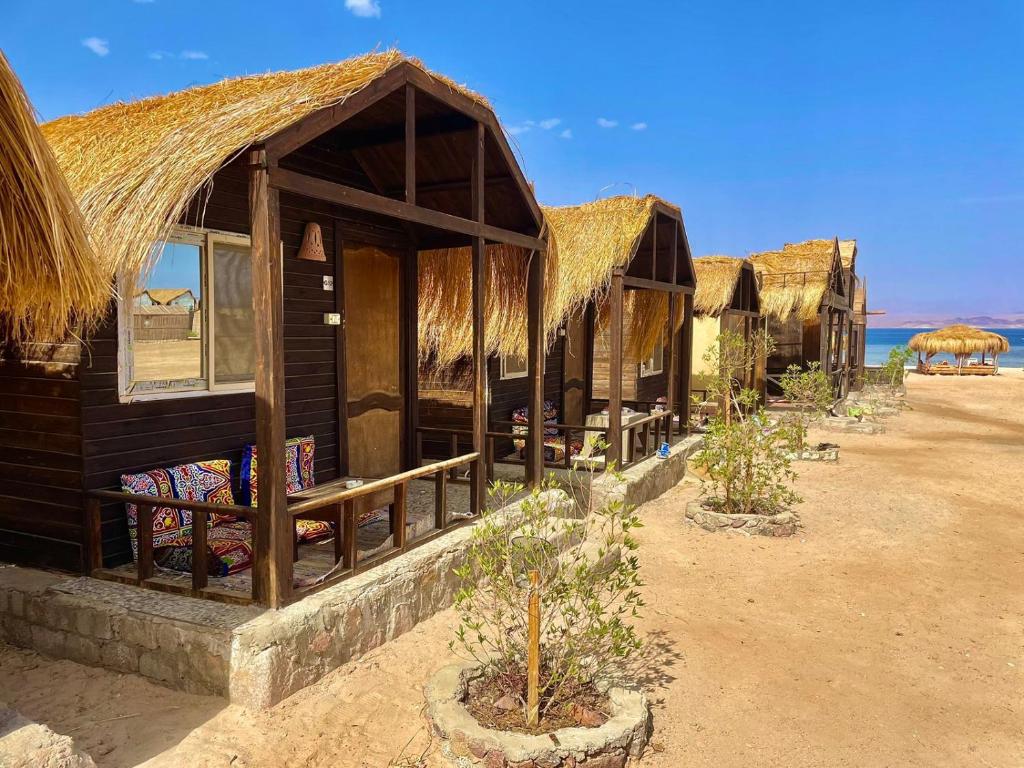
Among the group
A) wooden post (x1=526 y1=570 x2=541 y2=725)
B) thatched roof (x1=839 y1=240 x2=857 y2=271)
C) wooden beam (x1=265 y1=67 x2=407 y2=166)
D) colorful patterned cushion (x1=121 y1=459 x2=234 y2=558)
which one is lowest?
wooden post (x1=526 y1=570 x2=541 y2=725)

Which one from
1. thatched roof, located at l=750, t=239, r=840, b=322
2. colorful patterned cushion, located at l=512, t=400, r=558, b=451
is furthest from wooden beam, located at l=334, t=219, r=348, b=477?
thatched roof, located at l=750, t=239, r=840, b=322

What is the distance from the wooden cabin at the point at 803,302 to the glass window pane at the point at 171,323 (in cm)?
1496

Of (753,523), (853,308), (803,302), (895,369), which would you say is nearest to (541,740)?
(753,523)

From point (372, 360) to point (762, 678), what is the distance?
4.25 meters

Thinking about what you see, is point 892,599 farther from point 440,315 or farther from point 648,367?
point 648,367

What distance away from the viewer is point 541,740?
2980 millimetres

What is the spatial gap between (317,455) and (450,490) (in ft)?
4.75

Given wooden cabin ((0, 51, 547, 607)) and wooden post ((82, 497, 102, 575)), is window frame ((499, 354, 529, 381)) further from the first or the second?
wooden post ((82, 497, 102, 575))

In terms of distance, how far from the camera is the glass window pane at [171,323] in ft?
15.3

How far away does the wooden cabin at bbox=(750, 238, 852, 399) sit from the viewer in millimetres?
17484

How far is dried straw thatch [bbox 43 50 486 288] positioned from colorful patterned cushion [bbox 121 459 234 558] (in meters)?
1.74

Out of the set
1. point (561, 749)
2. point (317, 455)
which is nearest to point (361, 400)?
point (317, 455)

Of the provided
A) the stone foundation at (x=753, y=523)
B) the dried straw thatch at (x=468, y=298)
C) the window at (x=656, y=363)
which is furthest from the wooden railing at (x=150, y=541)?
the window at (x=656, y=363)

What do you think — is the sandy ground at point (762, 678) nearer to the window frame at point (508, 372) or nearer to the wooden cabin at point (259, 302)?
the wooden cabin at point (259, 302)
